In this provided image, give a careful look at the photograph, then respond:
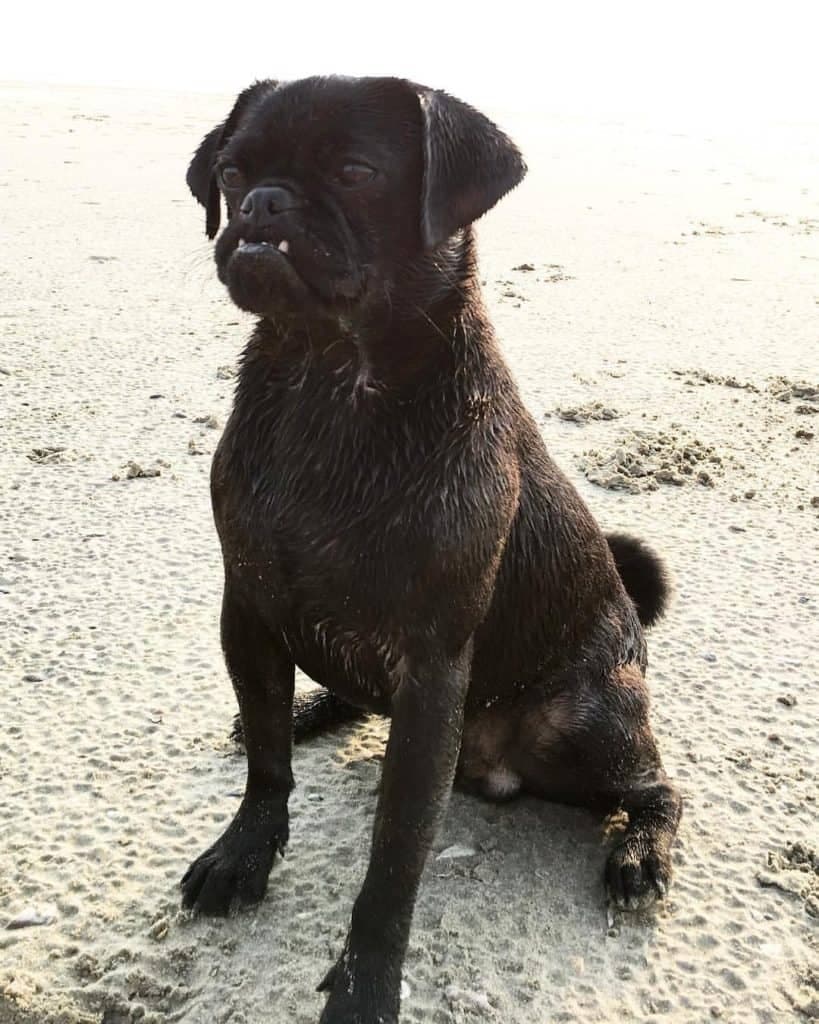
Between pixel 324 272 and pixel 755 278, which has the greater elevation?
pixel 324 272

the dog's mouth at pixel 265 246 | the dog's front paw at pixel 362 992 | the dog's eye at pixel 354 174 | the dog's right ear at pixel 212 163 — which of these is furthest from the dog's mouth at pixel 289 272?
the dog's front paw at pixel 362 992

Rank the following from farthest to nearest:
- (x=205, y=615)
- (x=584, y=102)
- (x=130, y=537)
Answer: (x=584, y=102), (x=130, y=537), (x=205, y=615)

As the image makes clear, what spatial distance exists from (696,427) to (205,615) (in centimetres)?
298

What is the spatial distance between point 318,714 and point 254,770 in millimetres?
606

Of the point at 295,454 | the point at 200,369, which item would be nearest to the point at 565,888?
the point at 295,454

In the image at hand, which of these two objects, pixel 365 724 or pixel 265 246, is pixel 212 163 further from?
pixel 365 724

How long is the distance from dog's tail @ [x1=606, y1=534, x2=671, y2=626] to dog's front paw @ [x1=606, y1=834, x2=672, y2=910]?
0.80m

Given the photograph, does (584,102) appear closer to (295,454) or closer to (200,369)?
(200,369)

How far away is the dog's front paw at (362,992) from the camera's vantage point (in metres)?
2.34

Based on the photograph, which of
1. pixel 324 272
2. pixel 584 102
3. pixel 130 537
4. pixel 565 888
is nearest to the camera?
pixel 324 272

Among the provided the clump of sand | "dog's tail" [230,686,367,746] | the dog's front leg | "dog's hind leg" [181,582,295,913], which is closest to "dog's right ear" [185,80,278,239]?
"dog's hind leg" [181,582,295,913]

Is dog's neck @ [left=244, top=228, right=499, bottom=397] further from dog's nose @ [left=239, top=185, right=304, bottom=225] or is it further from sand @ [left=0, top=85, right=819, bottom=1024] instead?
sand @ [left=0, top=85, right=819, bottom=1024]

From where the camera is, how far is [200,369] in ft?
20.1

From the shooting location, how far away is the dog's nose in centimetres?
214
